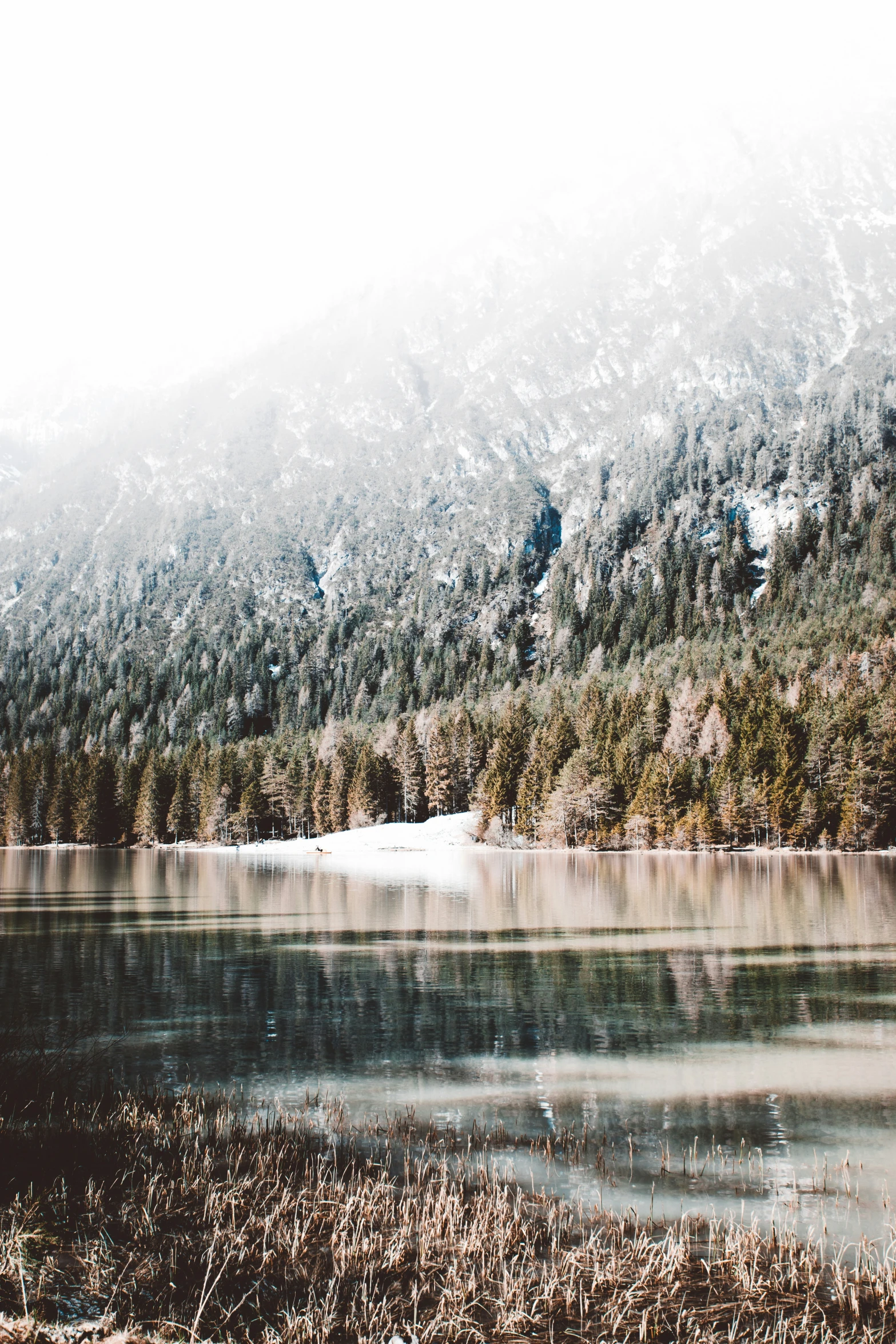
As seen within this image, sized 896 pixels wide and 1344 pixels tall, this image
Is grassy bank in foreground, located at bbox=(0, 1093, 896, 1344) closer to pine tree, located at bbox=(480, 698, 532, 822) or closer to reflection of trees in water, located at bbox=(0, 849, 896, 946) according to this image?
reflection of trees in water, located at bbox=(0, 849, 896, 946)

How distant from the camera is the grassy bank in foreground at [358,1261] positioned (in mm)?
7219

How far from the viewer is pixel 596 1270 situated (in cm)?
820

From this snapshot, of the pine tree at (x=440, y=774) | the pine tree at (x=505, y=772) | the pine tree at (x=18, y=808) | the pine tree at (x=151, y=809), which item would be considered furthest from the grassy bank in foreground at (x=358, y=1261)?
the pine tree at (x=18, y=808)

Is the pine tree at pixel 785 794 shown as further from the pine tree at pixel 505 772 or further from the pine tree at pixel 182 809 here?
the pine tree at pixel 182 809

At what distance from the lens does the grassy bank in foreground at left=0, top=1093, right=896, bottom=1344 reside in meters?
7.22

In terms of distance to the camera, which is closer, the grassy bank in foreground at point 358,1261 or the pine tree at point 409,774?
the grassy bank in foreground at point 358,1261

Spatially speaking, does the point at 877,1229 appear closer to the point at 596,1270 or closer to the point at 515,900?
the point at 596,1270

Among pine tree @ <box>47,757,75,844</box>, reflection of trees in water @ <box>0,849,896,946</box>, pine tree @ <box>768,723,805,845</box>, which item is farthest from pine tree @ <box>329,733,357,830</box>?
pine tree @ <box>768,723,805,845</box>

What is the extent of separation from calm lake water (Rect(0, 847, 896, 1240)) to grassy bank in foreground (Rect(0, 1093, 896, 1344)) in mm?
1496

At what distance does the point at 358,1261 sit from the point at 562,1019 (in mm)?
14336

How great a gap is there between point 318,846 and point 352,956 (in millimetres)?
99876

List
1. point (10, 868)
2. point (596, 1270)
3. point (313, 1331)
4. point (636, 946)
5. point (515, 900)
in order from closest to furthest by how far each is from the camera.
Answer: point (313, 1331) < point (596, 1270) < point (636, 946) < point (515, 900) < point (10, 868)

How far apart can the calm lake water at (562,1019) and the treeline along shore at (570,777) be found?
2126 inches

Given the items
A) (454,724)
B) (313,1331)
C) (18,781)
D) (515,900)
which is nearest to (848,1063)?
(313,1331)
